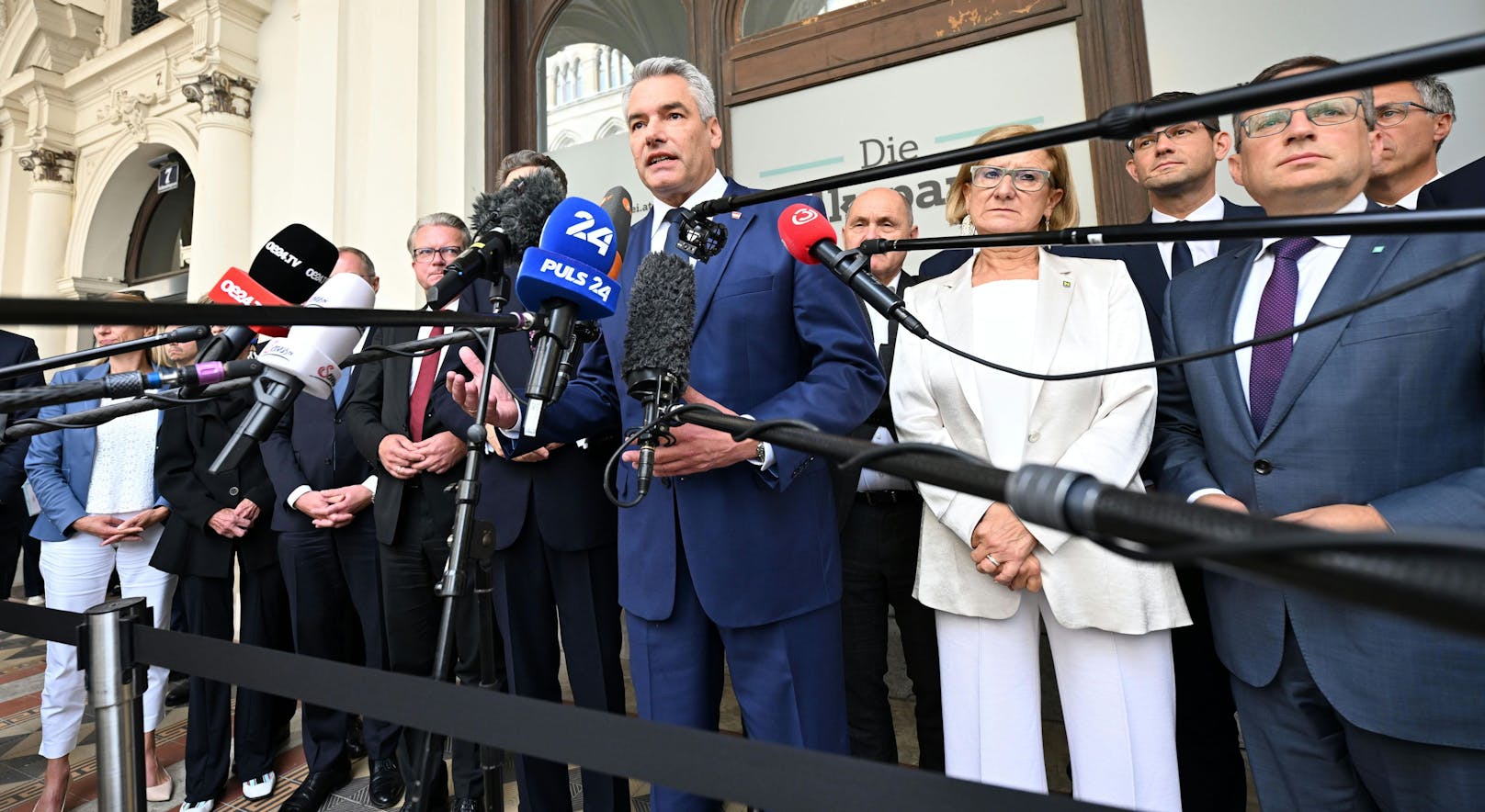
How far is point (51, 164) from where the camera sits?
7.76 meters

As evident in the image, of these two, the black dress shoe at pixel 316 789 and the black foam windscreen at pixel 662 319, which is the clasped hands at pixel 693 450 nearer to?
the black foam windscreen at pixel 662 319

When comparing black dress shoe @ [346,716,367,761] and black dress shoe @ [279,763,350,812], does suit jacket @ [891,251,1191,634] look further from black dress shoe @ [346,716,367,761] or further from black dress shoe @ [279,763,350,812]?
black dress shoe @ [346,716,367,761]

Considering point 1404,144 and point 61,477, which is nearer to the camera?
point 1404,144

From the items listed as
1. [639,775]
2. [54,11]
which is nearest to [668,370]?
[639,775]

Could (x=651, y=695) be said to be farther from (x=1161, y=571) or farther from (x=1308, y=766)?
(x=1308, y=766)

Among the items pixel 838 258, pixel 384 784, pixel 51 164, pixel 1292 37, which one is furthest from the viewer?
A: pixel 51 164

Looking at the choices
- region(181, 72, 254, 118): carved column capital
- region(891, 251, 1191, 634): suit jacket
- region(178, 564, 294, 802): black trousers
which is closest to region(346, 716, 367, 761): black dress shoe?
region(178, 564, 294, 802): black trousers

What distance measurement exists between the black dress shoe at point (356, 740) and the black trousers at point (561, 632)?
1.26 metres

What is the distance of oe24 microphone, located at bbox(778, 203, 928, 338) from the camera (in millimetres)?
891

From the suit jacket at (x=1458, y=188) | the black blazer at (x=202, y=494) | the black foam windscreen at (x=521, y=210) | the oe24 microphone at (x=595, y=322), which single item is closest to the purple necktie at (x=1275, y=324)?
the suit jacket at (x=1458, y=188)

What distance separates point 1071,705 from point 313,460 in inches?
104

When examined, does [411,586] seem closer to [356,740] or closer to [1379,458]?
[356,740]

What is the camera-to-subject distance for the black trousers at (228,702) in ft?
8.65

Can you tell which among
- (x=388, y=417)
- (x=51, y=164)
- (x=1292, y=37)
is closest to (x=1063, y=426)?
(x=388, y=417)
